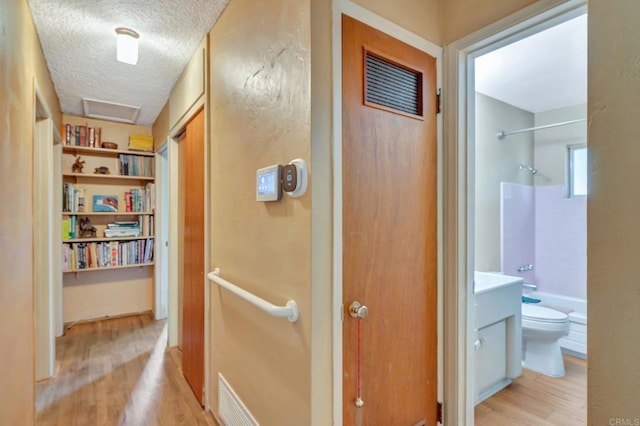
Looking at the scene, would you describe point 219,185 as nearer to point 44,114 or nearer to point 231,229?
point 231,229

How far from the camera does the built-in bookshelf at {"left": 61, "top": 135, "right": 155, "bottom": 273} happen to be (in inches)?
131

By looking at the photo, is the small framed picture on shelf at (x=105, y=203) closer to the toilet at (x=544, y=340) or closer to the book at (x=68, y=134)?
the book at (x=68, y=134)

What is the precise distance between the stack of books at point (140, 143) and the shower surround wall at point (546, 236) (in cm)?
395

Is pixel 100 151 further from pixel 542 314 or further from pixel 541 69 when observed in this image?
pixel 542 314

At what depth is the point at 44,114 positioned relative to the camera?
90.1 inches

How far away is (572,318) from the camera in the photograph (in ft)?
9.99

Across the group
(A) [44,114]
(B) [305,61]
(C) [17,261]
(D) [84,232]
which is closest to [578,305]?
(B) [305,61]

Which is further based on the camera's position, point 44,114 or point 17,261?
point 44,114

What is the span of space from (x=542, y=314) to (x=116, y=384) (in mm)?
3353

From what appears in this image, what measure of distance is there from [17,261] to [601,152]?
2.22 m

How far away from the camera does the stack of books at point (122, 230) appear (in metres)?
3.54

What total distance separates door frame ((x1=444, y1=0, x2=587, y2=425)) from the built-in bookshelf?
11.2ft

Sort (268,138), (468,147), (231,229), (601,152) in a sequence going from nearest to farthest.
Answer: (601,152) → (268,138) → (468,147) → (231,229)

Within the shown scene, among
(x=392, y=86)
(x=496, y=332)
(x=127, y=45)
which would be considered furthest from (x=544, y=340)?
(x=127, y=45)
